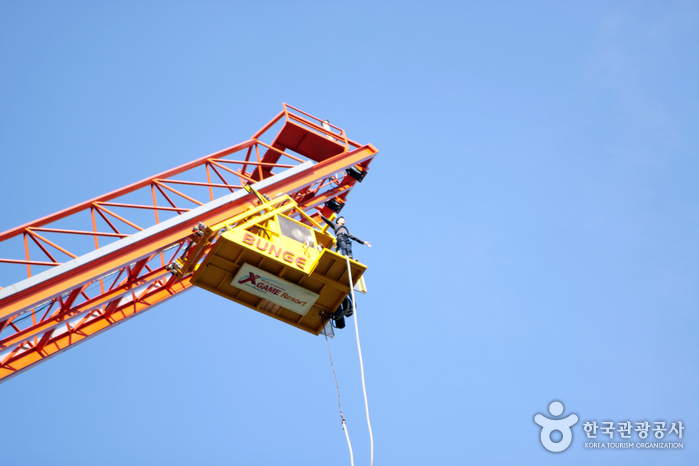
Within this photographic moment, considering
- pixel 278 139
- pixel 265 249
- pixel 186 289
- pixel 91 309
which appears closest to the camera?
pixel 265 249

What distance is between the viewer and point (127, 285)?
16500 millimetres

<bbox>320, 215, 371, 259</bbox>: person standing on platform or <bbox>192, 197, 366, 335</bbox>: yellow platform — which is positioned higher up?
<bbox>320, 215, 371, 259</bbox>: person standing on platform

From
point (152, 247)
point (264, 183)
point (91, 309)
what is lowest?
point (91, 309)

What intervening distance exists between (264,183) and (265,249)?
2.31m

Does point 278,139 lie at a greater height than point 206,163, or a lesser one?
greater

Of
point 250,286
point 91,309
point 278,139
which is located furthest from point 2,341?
point 278,139

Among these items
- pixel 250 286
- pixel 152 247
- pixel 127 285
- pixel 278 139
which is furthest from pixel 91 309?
pixel 278 139

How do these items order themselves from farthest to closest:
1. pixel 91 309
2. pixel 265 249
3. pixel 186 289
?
pixel 186 289, pixel 91 309, pixel 265 249

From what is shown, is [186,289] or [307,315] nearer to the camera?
[307,315]

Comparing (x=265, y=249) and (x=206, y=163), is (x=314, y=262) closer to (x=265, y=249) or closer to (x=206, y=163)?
(x=265, y=249)

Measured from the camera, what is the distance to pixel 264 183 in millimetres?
16766

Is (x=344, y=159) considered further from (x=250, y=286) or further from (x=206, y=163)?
(x=250, y=286)

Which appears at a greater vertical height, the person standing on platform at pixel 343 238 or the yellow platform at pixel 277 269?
the person standing on platform at pixel 343 238

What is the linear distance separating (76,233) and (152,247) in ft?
5.14
